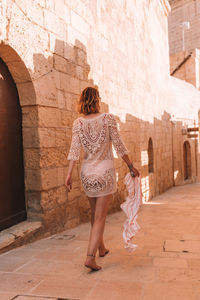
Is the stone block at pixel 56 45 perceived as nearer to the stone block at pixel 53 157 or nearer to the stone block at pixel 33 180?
the stone block at pixel 53 157

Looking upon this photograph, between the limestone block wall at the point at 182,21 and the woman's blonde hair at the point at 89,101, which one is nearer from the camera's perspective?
the woman's blonde hair at the point at 89,101

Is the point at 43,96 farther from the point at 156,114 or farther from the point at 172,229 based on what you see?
the point at 156,114

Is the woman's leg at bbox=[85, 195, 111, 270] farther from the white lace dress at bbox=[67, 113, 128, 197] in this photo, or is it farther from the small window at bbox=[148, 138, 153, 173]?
the small window at bbox=[148, 138, 153, 173]

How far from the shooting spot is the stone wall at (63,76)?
321 cm

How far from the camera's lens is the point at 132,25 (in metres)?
6.97

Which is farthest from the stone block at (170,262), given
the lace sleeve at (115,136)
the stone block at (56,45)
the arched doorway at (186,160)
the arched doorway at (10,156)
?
the arched doorway at (186,160)

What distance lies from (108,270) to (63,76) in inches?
97.8

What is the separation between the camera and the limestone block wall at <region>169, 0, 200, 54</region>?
25578 mm

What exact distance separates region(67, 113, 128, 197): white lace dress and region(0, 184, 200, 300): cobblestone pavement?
0.64 meters

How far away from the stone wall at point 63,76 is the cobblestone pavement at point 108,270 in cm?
62

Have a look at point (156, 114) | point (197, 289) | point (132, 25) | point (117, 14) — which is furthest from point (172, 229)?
point (156, 114)

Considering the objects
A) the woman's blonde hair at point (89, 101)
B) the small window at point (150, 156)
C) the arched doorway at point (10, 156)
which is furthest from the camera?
the small window at point (150, 156)

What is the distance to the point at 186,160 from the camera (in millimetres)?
15211

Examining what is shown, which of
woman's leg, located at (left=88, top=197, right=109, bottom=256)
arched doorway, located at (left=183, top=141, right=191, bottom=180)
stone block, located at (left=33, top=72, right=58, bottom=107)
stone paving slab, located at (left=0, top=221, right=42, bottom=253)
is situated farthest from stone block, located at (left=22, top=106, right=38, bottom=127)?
arched doorway, located at (left=183, top=141, right=191, bottom=180)
